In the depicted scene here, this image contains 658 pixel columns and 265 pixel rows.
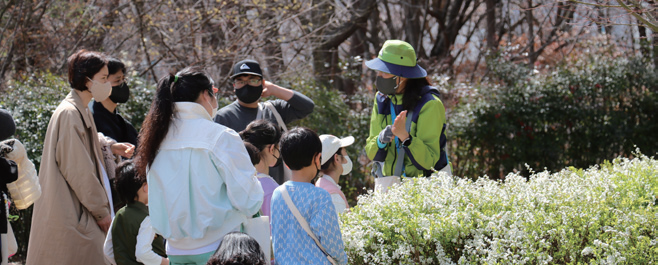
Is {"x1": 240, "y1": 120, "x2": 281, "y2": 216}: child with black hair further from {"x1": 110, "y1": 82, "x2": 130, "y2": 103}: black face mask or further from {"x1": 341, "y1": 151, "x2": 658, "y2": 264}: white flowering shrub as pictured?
{"x1": 110, "y1": 82, "x2": 130, "y2": 103}: black face mask

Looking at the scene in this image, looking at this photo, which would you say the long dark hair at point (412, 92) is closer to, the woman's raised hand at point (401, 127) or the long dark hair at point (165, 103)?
the woman's raised hand at point (401, 127)

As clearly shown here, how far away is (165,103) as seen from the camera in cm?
301

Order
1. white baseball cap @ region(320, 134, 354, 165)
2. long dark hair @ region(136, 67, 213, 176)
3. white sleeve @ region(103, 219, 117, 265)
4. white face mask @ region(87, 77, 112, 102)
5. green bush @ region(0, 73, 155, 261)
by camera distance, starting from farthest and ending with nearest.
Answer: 1. green bush @ region(0, 73, 155, 261)
2. white baseball cap @ region(320, 134, 354, 165)
3. white face mask @ region(87, 77, 112, 102)
4. white sleeve @ region(103, 219, 117, 265)
5. long dark hair @ region(136, 67, 213, 176)

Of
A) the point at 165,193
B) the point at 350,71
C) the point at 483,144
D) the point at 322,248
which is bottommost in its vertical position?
the point at 483,144

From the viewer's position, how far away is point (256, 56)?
9.20m

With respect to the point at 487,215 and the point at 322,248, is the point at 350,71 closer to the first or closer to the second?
the point at 487,215

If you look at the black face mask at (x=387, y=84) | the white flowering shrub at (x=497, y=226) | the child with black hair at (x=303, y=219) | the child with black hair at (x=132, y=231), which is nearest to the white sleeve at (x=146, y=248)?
the child with black hair at (x=132, y=231)

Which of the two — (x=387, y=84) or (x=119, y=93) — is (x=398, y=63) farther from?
(x=119, y=93)

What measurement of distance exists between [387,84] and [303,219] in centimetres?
185

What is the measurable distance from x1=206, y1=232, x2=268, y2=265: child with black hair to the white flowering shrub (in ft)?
3.92

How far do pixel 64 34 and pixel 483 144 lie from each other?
6.00m

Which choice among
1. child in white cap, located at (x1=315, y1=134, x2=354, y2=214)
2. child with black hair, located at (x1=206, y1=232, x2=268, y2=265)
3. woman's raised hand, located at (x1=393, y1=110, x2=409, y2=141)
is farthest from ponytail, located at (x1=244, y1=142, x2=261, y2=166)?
child with black hair, located at (x1=206, y1=232, x2=268, y2=265)

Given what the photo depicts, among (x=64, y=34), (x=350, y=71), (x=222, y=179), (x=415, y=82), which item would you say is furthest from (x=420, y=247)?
(x=64, y=34)

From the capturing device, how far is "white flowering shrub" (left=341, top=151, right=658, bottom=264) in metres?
3.28
